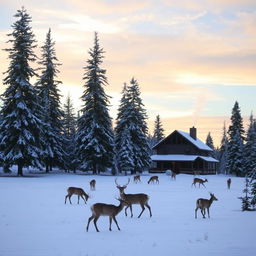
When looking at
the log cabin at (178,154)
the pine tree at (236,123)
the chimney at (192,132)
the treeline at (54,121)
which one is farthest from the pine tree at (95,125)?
the pine tree at (236,123)

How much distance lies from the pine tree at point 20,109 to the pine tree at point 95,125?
26.3ft

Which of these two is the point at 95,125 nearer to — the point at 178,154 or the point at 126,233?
the point at 178,154

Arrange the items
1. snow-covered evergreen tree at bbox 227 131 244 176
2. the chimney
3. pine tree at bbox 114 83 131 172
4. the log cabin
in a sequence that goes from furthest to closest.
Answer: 1. the chimney
2. snow-covered evergreen tree at bbox 227 131 244 176
3. the log cabin
4. pine tree at bbox 114 83 131 172

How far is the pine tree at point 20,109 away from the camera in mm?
38906

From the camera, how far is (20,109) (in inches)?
1576

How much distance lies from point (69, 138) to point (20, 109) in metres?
20.7

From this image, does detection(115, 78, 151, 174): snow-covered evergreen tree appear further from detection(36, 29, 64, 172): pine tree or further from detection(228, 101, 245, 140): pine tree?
detection(228, 101, 245, 140): pine tree

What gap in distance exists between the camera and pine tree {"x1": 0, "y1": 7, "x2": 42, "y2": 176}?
3891 cm

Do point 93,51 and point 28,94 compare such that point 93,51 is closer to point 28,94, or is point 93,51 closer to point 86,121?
point 86,121

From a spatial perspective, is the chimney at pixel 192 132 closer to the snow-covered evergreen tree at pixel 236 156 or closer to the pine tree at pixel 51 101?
the snow-covered evergreen tree at pixel 236 156

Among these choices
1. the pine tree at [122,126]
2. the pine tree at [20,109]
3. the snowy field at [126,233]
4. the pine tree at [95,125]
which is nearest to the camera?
the snowy field at [126,233]

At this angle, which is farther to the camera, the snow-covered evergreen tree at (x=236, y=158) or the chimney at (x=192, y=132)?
the chimney at (x=192, y=132)

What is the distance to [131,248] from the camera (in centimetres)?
970

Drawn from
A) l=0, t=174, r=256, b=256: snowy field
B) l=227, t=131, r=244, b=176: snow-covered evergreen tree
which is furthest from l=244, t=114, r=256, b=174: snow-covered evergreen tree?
l=0, t=174, r=256, b=256: snowy field
